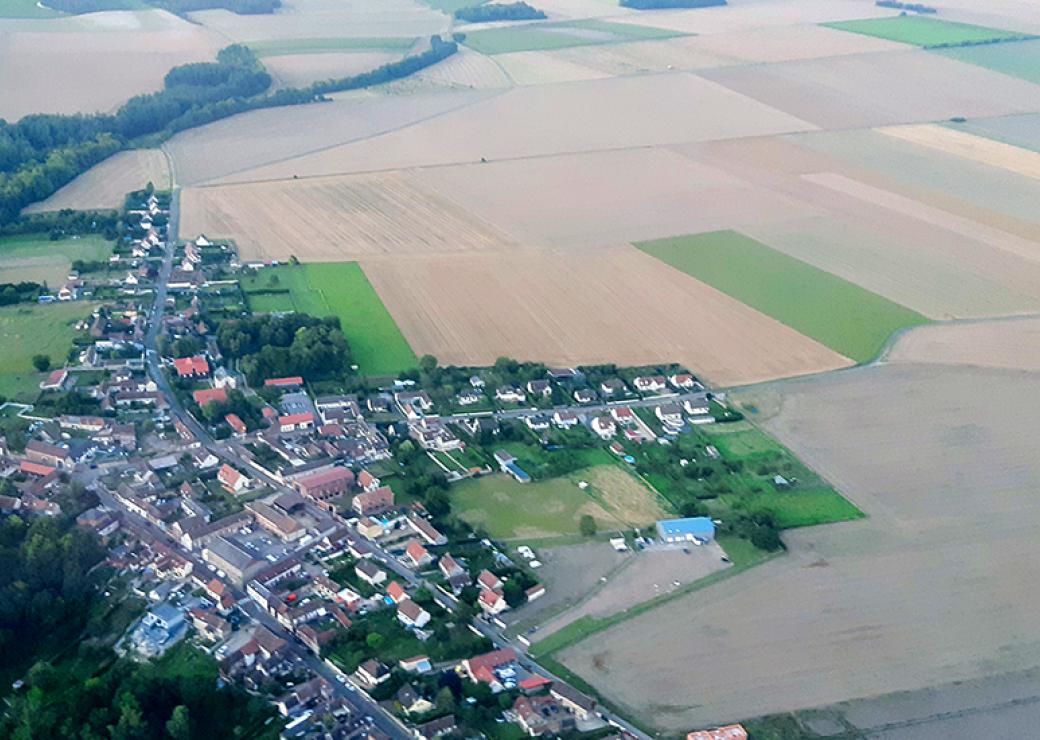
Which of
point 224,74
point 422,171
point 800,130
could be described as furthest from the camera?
point 224,74

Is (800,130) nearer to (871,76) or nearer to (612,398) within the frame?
(871,76)

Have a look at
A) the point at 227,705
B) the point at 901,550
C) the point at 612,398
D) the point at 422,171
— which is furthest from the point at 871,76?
the point at 227,705

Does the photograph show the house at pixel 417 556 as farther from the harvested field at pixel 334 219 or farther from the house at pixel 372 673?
the harvested field at pixel 334 219

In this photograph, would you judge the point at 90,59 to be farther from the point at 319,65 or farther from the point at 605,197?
the point at 605,197

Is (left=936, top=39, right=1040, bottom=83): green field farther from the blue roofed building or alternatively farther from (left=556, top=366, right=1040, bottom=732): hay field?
the blue roofed building

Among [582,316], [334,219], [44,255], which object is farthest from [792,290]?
[44,255]

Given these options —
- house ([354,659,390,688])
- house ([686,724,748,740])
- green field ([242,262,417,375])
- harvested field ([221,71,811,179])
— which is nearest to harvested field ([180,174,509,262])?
green field ([242,262,417,375])

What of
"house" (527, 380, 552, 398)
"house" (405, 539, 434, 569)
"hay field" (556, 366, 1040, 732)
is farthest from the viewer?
"house" (527, 380, 552, 398)
